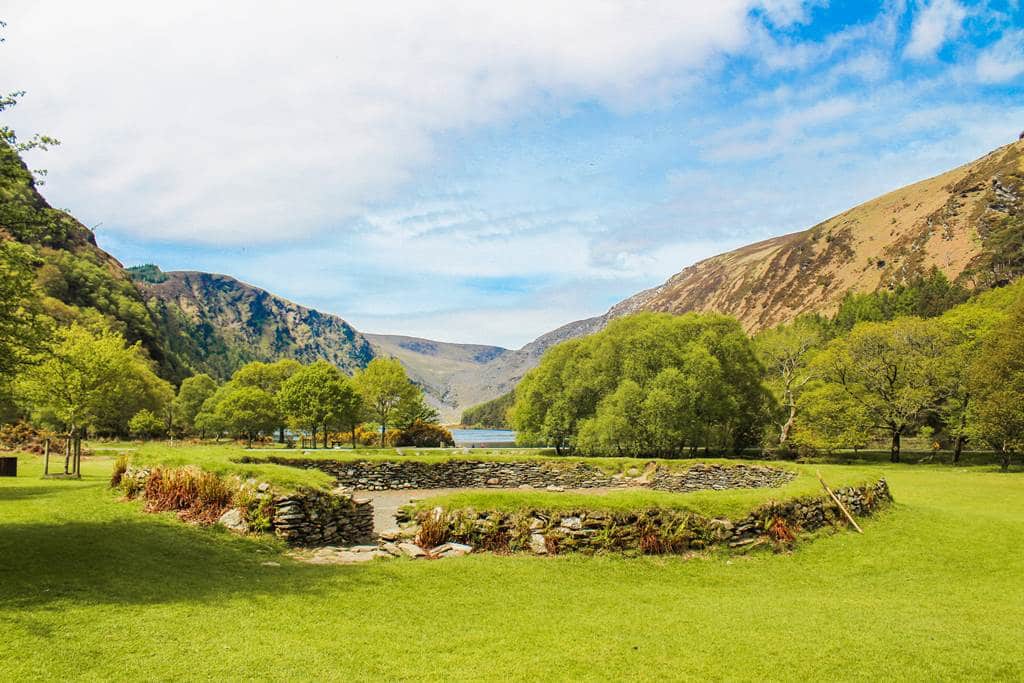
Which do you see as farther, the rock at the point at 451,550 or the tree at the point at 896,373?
the tree at the point at 896,373

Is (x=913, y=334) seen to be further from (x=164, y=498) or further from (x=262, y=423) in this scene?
(x=262, y=423)

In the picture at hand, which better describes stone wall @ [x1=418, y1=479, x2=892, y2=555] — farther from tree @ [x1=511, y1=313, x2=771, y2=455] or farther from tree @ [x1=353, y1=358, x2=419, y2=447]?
tree @ [x1=353, y1=358, x2=419, y2=447]

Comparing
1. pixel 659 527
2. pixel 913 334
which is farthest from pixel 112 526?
pixel 913 334

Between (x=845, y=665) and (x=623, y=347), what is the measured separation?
50.5 meters

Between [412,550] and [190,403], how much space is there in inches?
4204

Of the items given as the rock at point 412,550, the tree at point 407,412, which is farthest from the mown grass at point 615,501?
the tree at point 407,412

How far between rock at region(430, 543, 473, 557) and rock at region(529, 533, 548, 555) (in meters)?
1.60

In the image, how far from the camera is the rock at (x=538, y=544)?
15164 mm

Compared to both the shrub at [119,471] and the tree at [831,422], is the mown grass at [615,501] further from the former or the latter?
the tree at [831,422]

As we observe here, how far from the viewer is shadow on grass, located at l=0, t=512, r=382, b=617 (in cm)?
1002

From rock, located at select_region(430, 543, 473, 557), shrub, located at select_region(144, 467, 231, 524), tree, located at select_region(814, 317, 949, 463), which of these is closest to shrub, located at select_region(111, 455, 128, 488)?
shrub, located at select_region(144, 467, 231, 524)

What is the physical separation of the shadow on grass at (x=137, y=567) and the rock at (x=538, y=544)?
4.36 meters

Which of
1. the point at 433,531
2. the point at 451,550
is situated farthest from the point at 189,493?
the point at 451,550

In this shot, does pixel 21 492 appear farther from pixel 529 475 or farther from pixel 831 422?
pixel 831 422
